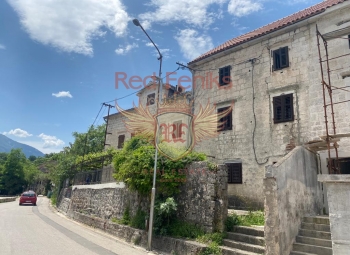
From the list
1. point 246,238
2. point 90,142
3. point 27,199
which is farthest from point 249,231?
point 27,199

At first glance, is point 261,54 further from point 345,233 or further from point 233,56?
point 345,233

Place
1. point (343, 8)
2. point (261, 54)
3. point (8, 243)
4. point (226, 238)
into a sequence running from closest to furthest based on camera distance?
point (226, 238) → point (8, 243) → point (343, 8) → point (261, 54)

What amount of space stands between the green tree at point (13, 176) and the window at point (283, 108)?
5975 centimetres

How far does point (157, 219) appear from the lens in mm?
9180

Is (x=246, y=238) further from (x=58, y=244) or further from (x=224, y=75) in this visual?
(x=224, y=75)

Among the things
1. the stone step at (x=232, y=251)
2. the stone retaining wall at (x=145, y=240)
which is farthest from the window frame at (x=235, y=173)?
the stone step at (x=232, y=251)

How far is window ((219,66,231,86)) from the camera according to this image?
14.5 m

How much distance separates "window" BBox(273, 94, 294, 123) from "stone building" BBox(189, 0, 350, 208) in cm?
4

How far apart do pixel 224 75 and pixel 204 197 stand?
27.6 feet

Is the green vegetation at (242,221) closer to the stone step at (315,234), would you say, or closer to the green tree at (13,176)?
the stone step at (315,234)

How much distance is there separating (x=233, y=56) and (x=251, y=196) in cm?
779

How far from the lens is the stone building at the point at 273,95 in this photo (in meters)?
10.9

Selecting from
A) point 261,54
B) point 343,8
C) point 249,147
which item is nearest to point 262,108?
point 249,147

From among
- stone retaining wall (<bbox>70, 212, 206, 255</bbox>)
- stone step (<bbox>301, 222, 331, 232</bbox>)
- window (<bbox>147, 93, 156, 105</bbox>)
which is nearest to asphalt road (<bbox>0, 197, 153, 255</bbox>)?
stone retaining wall (<bbox>70, 212, 206, 255</bbox>)
